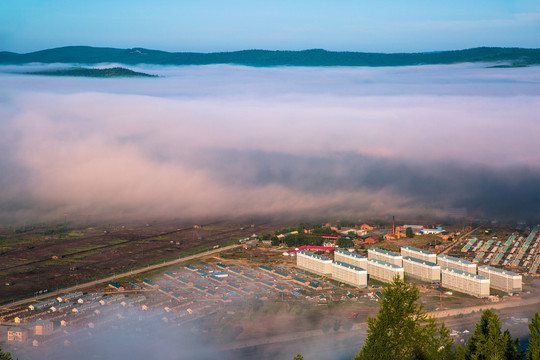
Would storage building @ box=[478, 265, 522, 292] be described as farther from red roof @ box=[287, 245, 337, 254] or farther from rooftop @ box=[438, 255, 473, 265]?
red roof @ box=[287, 245, 337, 254]

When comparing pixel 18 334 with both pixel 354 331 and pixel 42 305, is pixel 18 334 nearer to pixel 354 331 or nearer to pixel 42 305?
pixel 42 305

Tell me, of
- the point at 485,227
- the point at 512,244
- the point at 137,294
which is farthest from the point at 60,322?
the point at 485,227

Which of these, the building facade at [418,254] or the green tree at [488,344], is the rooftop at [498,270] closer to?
the building facade at [418,254]

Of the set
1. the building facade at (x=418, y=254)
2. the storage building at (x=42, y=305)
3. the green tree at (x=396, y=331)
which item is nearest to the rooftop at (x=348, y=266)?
the building facade at (x=418, y=254)

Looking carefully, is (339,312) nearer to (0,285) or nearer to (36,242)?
(0,285)

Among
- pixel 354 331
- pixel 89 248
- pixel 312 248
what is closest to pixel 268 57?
pixel 312 248

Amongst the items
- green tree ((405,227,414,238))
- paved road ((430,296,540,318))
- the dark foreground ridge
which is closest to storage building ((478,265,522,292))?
paved road ((430,296,540,318))
